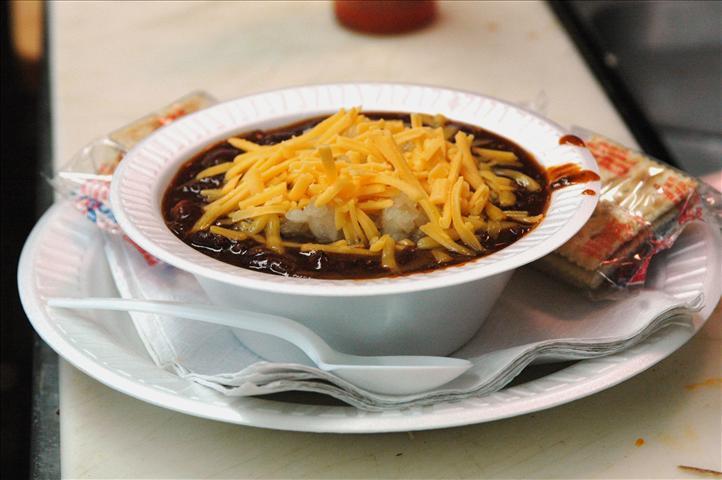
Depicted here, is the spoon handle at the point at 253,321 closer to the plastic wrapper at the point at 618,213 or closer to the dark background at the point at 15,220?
the plastic wrapper at the point at 618,213

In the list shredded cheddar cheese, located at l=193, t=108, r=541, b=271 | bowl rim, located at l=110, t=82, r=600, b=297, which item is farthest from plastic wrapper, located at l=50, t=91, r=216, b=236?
shredded cheddar cheese, located at l=193, t=108, r=541, b=271

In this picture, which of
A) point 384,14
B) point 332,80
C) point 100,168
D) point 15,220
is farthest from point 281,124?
point 15,220

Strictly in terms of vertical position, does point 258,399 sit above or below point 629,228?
below

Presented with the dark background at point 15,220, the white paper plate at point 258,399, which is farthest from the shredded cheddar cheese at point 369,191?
the dark background at point 15,220

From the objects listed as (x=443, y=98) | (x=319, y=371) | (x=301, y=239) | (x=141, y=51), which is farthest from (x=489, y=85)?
(x=319, y=371)

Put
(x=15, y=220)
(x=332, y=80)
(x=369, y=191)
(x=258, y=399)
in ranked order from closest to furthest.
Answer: (x=258, y=399)
(x=369, y=191)
(x=332, y=80)
(x=15, y=220)

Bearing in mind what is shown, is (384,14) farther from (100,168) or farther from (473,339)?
(473,339)

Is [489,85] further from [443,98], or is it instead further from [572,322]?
[572,322]
